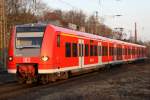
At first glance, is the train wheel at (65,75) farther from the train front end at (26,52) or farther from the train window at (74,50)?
the train front end at (26,52)

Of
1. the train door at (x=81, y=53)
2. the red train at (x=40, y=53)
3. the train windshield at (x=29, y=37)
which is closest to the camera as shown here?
the red train at (x=40, y=53)

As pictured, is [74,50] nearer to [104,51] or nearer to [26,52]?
[26,52]

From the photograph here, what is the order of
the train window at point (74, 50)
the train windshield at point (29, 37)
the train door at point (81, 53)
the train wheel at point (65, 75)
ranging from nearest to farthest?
the train windshield at point (29, 37)
the train wheel at point (65, 75)
the train window at point (74, 50)
the train door at point (81, 53)

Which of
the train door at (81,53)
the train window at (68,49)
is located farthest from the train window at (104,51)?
the train window at (68,49)

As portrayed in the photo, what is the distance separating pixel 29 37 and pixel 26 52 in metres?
0.77

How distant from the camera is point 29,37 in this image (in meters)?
17.4

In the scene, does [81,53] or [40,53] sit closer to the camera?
[40,53]

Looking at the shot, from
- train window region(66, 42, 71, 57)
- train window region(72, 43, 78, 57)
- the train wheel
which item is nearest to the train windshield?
train window region(66, 42, 71, 57)

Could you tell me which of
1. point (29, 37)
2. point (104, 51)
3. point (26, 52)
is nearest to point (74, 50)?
point (29, 37)

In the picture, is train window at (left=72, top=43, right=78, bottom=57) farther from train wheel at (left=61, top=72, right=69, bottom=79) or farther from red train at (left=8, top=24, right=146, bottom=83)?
train wheel at (left=61, top=72, right=69, bottom=79)

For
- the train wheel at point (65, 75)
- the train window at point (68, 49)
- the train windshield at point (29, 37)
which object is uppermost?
the train windshield at point (29, 37)

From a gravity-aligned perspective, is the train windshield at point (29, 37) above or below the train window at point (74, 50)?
above

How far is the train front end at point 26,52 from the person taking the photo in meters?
16.8

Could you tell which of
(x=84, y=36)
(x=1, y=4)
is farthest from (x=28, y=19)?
(x=84, y=36)
